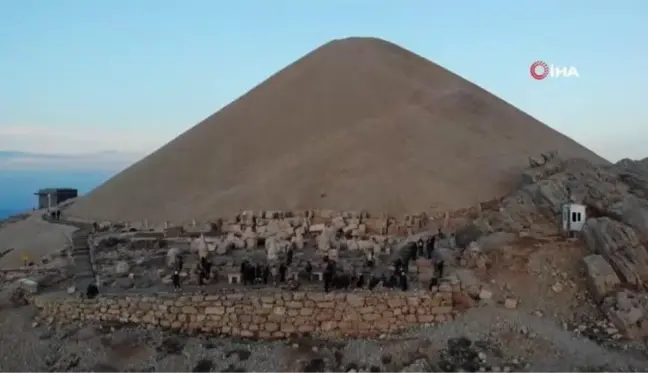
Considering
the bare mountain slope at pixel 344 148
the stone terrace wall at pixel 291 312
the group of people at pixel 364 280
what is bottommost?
the stone terrace wall at pixel 291 312

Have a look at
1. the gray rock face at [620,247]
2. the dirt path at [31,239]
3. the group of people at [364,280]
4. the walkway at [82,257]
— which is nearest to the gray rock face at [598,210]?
the gray rock face at [620,247]

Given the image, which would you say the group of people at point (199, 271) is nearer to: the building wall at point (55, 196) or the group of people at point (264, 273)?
the group of people at point (264, 273)

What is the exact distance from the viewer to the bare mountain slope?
2884 centimetres

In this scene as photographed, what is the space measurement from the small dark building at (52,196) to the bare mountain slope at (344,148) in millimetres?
7842

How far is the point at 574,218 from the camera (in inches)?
675

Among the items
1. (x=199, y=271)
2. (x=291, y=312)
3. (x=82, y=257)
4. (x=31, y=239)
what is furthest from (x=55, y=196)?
(x=291, y=312)

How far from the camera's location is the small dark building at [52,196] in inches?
1762

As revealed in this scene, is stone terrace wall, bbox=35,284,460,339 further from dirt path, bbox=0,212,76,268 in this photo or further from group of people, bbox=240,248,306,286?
dirt path, bbox=0,212,76,268

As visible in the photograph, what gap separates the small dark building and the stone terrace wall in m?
32.9

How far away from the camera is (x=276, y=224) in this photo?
24922 millimetres

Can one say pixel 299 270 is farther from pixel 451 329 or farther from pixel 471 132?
pixel 471 132

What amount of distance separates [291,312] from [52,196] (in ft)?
116

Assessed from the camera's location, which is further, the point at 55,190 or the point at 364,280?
the point at 55,190

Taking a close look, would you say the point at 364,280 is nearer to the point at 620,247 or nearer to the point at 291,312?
the point at 291,312
